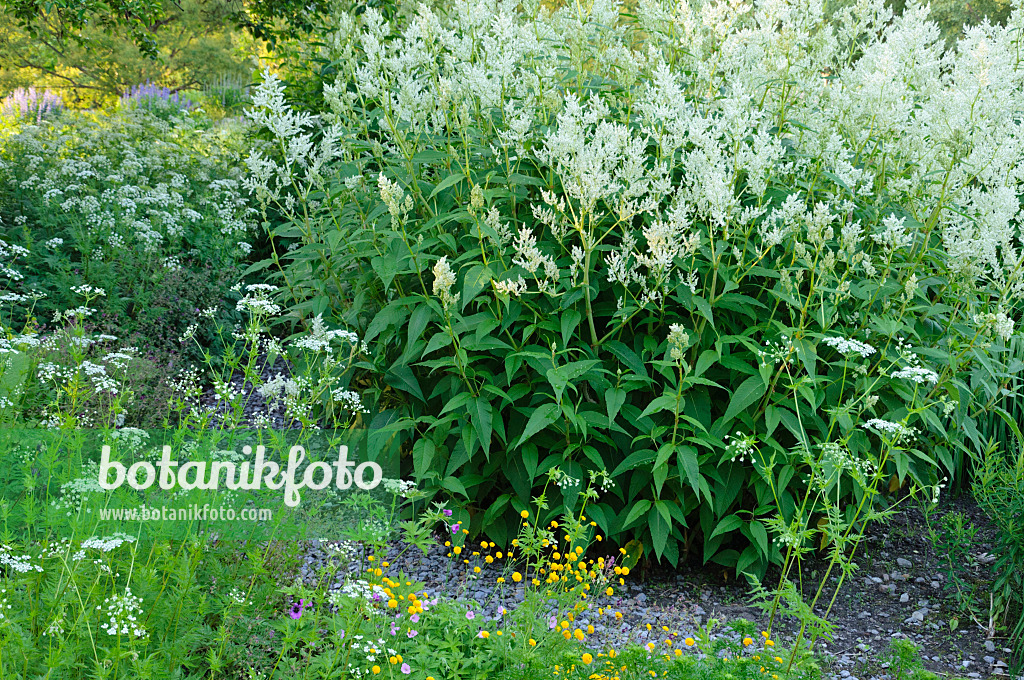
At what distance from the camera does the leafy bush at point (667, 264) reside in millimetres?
3500

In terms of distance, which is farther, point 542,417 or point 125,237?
point 125,237

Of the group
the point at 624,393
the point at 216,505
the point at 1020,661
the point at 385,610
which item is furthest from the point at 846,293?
the point at 216,505

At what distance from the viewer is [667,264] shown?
346 cm

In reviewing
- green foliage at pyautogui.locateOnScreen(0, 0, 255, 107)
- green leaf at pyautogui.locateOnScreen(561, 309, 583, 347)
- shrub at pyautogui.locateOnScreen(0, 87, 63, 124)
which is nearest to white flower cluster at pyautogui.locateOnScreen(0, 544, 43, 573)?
green leaf at pyautogui.locateOnScreen(561, 309, 583, 347)

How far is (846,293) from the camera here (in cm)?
357

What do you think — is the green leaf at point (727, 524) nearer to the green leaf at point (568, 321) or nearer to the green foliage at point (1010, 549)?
the green leaf at point (568, 321)

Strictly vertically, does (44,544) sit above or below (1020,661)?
above

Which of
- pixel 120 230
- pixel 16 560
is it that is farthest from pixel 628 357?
pixel 120 230

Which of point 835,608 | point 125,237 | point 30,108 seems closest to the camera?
point 835,608

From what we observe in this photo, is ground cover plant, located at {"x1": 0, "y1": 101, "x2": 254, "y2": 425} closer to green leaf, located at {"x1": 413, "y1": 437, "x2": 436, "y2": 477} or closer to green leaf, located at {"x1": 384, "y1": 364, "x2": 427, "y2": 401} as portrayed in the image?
green leaf, located at {"x1": 384, "y1": 364, "x2": 427, "y2": 401}

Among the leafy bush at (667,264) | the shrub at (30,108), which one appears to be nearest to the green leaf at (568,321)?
the leafy bush at (667,264)

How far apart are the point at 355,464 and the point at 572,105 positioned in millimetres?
→ 2125

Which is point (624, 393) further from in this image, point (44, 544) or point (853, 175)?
point (44, 544)

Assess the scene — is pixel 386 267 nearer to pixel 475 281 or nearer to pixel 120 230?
pixel 475 281
